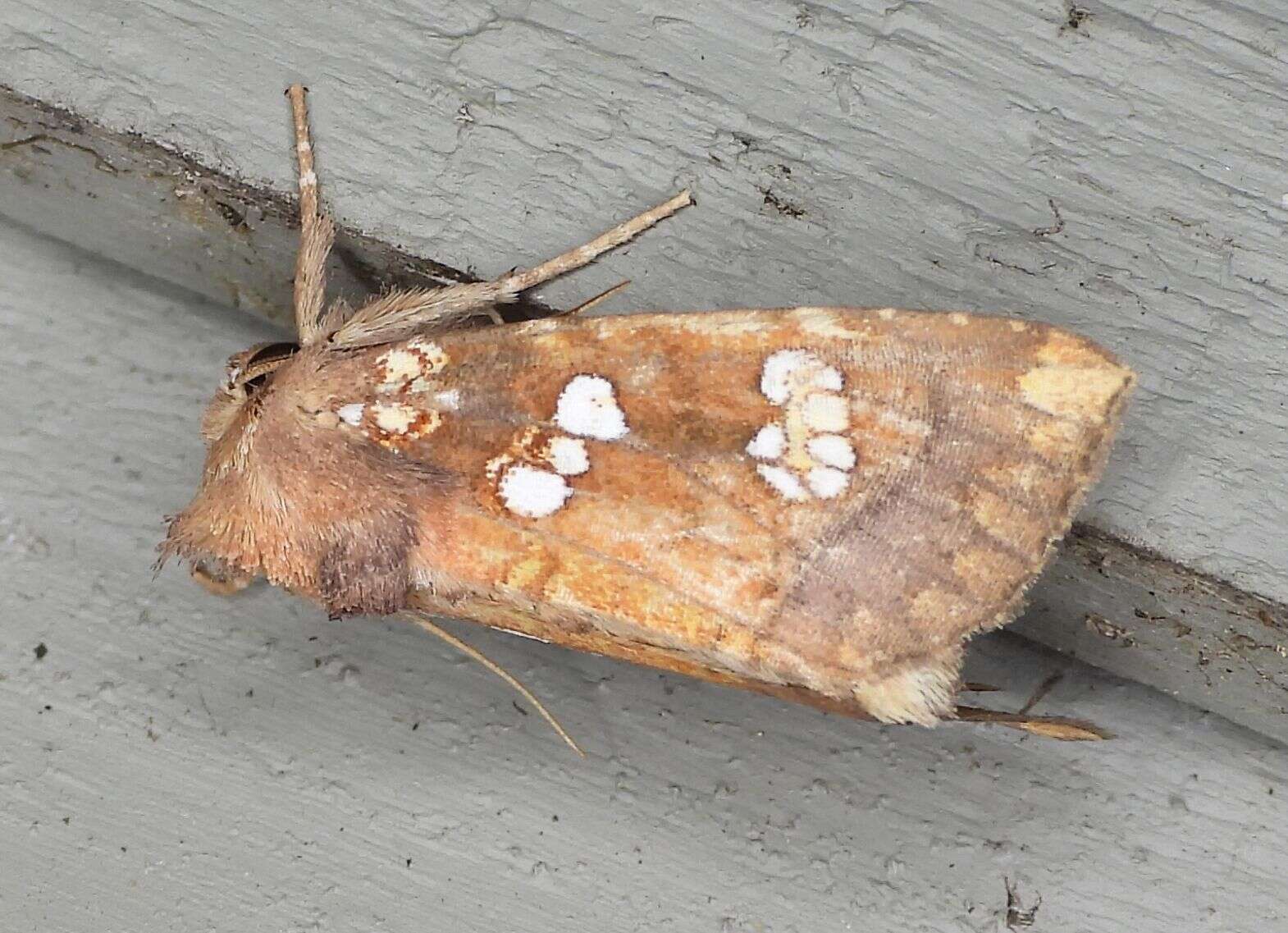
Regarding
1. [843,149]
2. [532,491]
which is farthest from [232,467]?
[843,149]

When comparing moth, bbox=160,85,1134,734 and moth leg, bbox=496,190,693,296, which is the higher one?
moth leg, bbox=496,190,693,296

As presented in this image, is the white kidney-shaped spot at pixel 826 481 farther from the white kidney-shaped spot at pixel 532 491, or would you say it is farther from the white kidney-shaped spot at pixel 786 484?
the white kidney-shaped spot at pixel 532 491

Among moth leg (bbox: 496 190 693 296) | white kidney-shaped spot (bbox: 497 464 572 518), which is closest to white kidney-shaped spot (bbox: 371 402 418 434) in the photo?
white kidney-shaped spot (bbox: 497 464 572 518)

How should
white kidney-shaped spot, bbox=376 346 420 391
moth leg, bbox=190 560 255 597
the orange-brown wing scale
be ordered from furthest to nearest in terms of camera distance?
moth leg, bbox=190 560 255 597
white kidney-shaped spot, bbox=376 346 420 391
the orange-brown wing scale

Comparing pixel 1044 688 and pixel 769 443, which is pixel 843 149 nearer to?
pixel 769 443

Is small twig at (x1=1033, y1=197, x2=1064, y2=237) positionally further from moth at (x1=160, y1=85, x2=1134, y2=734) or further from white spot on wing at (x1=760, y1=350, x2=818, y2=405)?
white spot on wing at (x1=760, y1=350, x2=818, y2=405)
